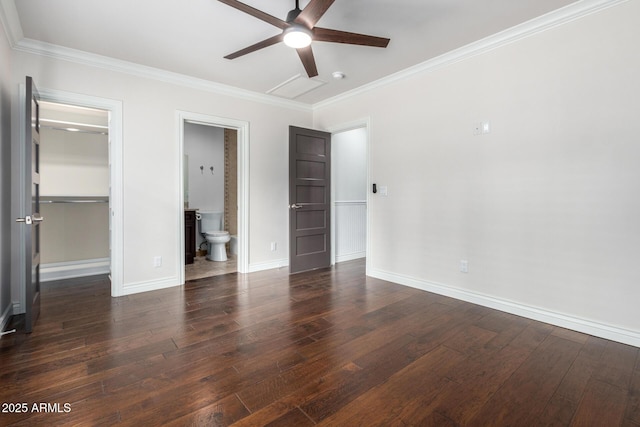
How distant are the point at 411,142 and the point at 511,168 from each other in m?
1.18

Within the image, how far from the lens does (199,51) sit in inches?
127

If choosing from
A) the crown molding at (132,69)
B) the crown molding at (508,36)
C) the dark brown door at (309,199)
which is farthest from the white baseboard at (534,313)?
the crown molding at (132,69)

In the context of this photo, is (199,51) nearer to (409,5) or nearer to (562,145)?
(409,5)

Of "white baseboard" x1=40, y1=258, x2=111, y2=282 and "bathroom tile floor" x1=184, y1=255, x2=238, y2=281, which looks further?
"bathroom tile floor" x1=184, y1=255, x2=238, y2=281

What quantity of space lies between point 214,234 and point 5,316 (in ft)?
9.14

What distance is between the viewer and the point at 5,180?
2.79m

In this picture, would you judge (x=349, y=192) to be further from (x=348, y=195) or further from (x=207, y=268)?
(x=207, y=268)

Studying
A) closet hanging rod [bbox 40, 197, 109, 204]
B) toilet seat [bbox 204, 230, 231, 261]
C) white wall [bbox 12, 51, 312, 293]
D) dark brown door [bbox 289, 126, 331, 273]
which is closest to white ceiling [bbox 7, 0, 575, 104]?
white wall [bbox 12, 51, 312, 293]

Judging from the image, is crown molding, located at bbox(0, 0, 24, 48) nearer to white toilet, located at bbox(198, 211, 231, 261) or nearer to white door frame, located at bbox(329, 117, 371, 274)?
white toilet, located at bbox(198, 211, 231, 261)

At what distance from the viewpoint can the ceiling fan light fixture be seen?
7.21 ft

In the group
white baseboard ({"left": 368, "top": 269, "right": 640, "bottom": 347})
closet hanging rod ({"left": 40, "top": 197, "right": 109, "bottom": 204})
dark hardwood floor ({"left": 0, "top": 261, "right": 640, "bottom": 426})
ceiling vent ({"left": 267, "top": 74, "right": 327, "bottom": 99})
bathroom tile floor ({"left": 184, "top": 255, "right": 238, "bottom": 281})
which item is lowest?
dark hardwood floor ({"left": 0, "top": 261, "right": 640, "bottom": 426})

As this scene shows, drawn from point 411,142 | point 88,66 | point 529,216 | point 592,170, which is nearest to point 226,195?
point 88,66

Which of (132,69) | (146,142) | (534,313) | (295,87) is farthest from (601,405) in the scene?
(132,69)

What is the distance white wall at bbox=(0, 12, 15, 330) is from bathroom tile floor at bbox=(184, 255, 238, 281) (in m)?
1.74
